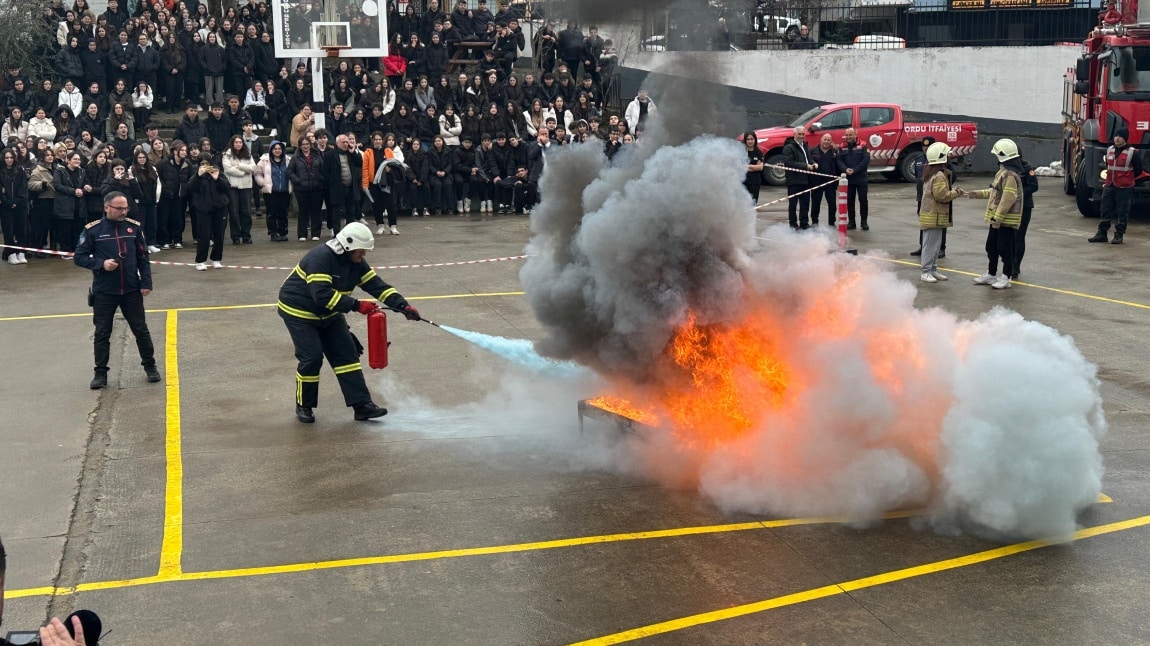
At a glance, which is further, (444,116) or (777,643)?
(444,116)

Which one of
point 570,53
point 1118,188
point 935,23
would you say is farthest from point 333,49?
point 935,23

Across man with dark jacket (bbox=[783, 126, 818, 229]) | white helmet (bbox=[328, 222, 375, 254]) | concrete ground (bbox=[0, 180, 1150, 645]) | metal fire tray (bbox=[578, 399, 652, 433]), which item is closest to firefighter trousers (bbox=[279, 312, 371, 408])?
concrete ground (bbox=[0, 180, 1150, 645])

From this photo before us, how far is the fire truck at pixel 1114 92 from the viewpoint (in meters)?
19.5

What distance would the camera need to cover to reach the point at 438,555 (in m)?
6.96

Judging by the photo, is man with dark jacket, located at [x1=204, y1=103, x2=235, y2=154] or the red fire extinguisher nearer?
the red fire extinguisher

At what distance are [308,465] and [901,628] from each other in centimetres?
441

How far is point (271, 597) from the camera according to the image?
21.0ft

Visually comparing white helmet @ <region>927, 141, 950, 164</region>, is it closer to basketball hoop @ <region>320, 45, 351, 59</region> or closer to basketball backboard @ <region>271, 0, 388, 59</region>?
basketball backboard @ <region>271, 0, 388, 59</region>

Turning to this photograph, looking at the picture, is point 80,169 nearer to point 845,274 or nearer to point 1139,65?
point 845,274

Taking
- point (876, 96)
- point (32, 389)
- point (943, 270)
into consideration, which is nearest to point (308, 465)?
point (32, 389)

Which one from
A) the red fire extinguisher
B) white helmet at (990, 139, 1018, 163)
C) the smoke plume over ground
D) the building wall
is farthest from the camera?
the building wall

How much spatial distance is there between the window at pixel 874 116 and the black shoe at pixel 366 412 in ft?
60.4

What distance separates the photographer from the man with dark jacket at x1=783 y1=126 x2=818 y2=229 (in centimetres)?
1919

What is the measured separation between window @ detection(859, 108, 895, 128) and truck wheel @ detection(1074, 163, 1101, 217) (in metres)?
5.24
